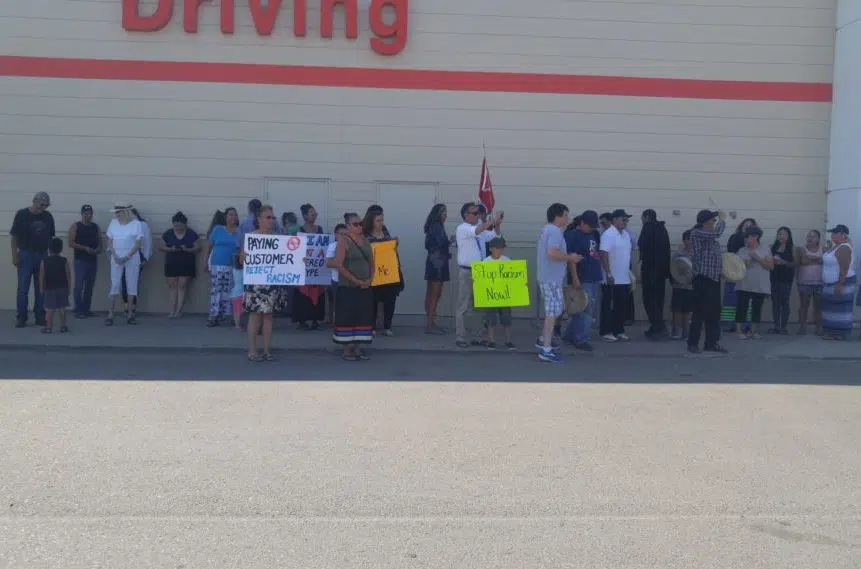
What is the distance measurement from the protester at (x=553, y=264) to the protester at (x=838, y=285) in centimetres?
465

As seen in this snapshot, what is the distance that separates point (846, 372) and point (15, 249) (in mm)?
11326

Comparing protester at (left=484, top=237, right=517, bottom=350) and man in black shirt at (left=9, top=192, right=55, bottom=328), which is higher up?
man in black shirt at (left=9, top=192, right=55, bottom=328)

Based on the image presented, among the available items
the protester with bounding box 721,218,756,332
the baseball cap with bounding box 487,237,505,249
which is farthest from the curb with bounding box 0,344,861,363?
the protester with bounding box 721,218,756,332

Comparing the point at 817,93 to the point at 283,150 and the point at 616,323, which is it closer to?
the point at 616,323

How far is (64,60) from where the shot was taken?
1455 cm

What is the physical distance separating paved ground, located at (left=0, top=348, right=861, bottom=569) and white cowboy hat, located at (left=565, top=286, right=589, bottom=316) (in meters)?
1.41

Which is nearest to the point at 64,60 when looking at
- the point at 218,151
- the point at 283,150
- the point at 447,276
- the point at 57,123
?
the point at 57,123

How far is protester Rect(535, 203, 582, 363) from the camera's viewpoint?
37.2ft

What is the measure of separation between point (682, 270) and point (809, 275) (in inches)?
90.9

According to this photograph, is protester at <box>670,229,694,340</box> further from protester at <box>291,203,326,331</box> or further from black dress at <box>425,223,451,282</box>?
protester at <box>291,203,326,331</box>

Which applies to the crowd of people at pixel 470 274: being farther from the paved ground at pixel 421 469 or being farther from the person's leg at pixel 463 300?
the paved ground at pixel 421 469

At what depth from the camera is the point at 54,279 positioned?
40.4 ft

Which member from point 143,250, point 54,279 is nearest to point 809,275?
point 143,250

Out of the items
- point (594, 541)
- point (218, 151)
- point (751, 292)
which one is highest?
point (218, 151)
